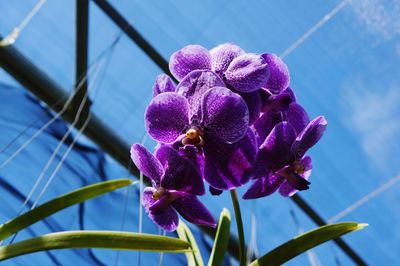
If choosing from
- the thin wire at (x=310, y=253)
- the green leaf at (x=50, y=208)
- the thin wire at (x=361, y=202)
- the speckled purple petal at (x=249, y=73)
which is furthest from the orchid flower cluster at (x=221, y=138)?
the thin wire at (x=361, y=202)

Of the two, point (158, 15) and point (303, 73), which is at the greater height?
point (158, 15)

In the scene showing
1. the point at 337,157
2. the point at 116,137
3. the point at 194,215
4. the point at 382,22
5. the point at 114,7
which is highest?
the point at 114,7

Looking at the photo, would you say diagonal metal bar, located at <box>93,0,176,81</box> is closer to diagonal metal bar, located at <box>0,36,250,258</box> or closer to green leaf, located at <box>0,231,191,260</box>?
diagonal metal bar, located at <box>0,36,250,258</box>

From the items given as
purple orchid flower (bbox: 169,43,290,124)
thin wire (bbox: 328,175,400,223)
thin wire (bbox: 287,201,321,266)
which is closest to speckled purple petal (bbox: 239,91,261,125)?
purple orchid flower (bbox: 169,43,290,124)

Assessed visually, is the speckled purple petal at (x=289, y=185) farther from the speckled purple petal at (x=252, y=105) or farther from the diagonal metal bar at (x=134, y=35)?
the diagonal metal bar at (x=134, y=35)

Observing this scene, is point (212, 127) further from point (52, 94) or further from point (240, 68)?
point (52, 94)

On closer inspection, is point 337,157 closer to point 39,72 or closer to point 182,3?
point 182,3

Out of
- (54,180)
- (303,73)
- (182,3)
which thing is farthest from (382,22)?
(54,180)
